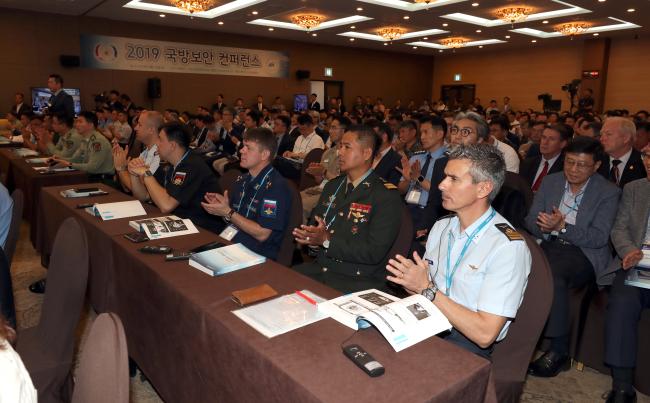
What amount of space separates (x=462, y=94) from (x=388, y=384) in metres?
19.7

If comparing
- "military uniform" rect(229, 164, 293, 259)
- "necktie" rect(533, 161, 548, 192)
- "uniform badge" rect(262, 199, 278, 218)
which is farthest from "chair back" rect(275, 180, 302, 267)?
"necktie" rect(533, 161, 548, 192)

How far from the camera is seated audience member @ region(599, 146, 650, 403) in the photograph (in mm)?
2336

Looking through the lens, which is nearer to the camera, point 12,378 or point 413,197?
point 12,378

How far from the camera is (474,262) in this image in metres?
1.75

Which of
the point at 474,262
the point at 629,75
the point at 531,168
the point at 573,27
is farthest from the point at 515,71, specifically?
the point at 474,262

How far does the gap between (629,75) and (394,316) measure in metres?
16.8

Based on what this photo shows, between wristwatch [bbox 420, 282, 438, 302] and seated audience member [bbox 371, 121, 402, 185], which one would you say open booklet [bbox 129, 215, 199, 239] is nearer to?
wristwatch [bbox 420, 282, 438, 302]

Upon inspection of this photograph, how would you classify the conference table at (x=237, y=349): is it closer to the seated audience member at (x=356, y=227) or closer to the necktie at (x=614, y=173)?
the seated audience member at (x=356, y=227)

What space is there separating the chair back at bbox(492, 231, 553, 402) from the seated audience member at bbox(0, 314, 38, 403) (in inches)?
58.4

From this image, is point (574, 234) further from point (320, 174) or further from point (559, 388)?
point (320, 174)

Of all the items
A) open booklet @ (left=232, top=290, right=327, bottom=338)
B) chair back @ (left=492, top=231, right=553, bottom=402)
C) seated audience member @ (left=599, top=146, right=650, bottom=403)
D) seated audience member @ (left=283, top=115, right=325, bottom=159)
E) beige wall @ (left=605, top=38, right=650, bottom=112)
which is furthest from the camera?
beige wall @ (left=605, top=38, right=650, bottom=112)

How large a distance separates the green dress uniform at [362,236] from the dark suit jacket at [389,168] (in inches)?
68.8

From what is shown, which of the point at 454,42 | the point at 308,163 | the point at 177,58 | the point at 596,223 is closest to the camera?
the point at 596,223

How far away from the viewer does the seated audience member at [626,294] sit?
2336 millimetres
